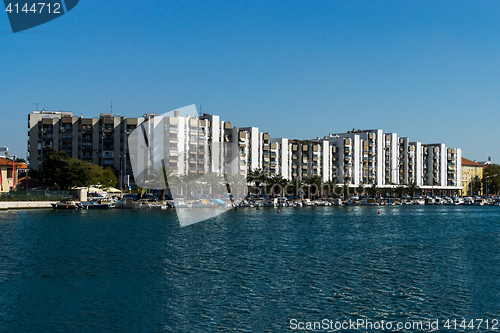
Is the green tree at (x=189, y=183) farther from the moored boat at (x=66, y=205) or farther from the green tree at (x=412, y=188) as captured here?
the green tree at (x=412, y=188)

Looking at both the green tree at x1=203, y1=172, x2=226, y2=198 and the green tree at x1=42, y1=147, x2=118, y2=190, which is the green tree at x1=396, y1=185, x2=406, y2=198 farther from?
the green tree at x1=42, y1=147, x2=118, y2=190

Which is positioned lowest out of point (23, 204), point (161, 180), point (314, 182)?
point (23, 204)

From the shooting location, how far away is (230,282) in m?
28.3

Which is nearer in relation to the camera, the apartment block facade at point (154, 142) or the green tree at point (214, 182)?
the green tree at point (214, 182)

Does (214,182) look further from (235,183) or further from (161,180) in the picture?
(161,180)

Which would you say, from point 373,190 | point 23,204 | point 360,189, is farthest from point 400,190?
point 23,204

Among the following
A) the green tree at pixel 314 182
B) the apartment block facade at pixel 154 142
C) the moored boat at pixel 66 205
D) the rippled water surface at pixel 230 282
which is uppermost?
the apartment block facade at pixel 154 142

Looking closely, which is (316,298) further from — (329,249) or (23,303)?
(329,249)

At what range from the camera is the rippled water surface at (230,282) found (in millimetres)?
21359

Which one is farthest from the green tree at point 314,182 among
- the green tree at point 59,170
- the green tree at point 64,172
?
the green tree at point 59,170

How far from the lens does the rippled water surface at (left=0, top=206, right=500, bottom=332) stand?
21.4m

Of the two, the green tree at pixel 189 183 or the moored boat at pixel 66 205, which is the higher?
the green tree at pixel 189 183

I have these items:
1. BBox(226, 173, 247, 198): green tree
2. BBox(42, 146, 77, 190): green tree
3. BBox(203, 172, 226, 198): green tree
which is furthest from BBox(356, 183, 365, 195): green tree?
BBox(42, 146, 77, 190): green tree

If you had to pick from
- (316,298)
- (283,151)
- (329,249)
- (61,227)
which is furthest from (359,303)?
(283,151)
